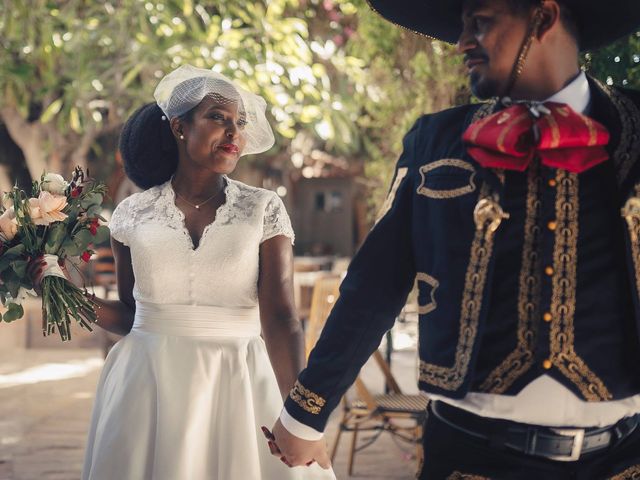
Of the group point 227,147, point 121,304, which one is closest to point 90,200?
point 121,304

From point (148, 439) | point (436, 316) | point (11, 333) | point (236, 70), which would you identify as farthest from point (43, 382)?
point (436, 316)

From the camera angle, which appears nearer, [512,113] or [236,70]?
[512,113]

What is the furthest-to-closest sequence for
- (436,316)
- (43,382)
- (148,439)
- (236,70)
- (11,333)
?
(11,333) → (43,382) → (236,70) → (148,439) → (436,316)

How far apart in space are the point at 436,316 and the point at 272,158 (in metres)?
15.4

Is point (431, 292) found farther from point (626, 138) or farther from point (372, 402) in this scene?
point (372, 402)

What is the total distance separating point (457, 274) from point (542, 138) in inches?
13.0

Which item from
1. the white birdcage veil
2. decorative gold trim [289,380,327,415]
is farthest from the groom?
the white birdcage veil

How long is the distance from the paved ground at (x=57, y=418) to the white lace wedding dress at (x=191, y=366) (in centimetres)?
294

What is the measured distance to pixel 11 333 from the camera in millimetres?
11680

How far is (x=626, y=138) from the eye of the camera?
1.87 meters

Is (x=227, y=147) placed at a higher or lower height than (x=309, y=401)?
higher

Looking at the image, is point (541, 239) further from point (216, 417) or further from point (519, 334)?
point (216, 417)

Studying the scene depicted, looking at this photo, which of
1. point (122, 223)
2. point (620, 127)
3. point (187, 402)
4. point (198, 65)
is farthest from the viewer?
point (198, 65)

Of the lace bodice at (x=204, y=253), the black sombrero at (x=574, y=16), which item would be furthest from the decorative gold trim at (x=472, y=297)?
the lace bodice at (x=204, y=253)
